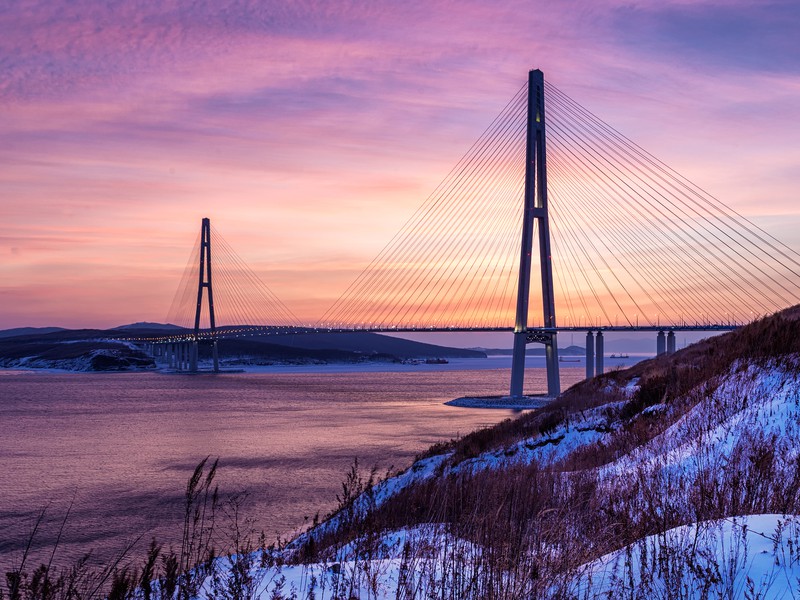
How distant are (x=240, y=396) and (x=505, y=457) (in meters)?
66.6

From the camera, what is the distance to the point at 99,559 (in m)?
14.3

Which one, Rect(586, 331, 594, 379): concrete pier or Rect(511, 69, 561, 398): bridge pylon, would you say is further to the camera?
Rect(586, 331, 594, 379): concrete pier

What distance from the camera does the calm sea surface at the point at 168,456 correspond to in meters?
18.0

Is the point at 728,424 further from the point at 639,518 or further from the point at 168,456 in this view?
the point at 168,456

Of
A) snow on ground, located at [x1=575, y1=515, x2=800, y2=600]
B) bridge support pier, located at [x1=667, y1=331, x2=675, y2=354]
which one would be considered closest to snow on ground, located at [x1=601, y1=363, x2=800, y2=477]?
snow on ground, located at [x1=575, y1=515, x2=800, y2=600]

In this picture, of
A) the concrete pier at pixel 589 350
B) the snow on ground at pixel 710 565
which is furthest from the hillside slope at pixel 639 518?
the concrete pier at pixel 589 350

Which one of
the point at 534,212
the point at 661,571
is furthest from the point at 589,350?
the point at 661,571

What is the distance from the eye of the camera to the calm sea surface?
59.0 feet

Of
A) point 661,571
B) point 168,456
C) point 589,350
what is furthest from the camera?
point 589,350

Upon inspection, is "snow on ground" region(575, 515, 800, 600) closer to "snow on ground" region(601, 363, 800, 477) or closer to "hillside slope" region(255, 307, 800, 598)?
"hillside slope" region(255, 307, 800, 598)

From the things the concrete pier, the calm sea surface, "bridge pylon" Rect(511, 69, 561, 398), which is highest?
"bridge pylon" Rect(511, 69, 561, 398)

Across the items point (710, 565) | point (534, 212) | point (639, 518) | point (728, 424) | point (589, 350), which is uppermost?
point (534, 212)

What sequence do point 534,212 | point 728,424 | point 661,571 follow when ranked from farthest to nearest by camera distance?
point 534,212
point 728,424
point 661,571

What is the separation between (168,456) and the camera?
1245 inches
